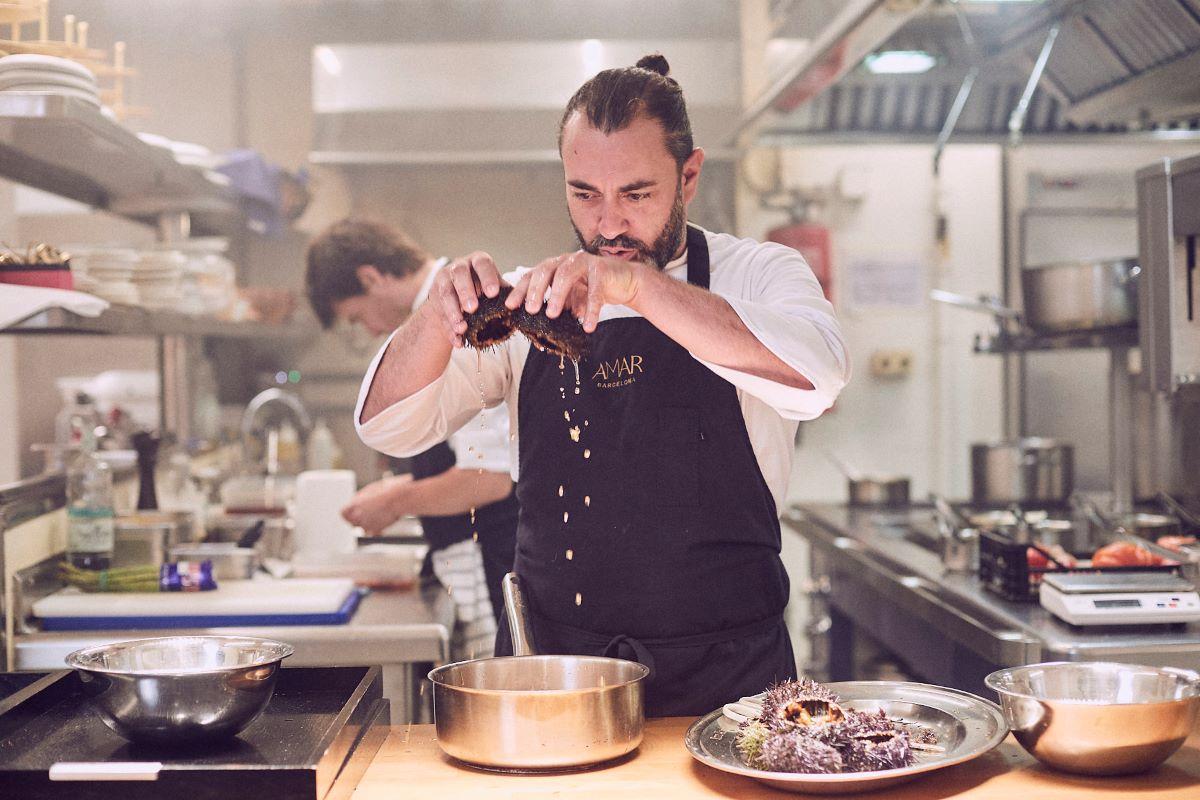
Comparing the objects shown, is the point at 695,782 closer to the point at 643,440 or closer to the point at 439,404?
the point at 643,440

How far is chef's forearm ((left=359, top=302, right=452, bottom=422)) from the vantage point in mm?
1950

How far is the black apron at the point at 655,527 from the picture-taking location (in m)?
2.04

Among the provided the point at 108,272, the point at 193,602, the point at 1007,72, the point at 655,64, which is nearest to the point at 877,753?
the point at 655,64

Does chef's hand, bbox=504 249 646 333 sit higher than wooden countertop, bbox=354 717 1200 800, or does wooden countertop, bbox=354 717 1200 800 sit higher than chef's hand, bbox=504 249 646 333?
chef's hand, bbox=504 249 646 333

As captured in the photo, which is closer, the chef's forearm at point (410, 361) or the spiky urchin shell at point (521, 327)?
the spiky urchin shell at point (521, 327)

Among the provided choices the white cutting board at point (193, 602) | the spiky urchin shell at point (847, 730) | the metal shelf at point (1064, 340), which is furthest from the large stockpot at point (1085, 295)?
the spiky urchin shell at point (847, 730)

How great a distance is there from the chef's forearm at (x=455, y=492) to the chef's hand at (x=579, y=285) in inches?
55.6

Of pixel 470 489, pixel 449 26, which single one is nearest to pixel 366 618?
pixel 470 489

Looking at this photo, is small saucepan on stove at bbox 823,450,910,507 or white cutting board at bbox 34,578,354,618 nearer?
white cutting board at bbox 34,578,354,618

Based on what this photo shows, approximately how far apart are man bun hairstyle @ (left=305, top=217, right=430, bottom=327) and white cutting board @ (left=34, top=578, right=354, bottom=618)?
3.43 feet

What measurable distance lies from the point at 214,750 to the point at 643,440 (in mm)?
876

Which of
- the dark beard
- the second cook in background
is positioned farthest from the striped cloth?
the dark beard

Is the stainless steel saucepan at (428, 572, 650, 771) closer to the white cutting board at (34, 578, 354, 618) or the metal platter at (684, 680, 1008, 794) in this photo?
the metal platter at (684, 680, 1008, 794)

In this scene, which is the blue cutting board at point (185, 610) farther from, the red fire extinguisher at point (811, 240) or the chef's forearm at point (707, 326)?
the red fire extinguisher at point (811, 240)
